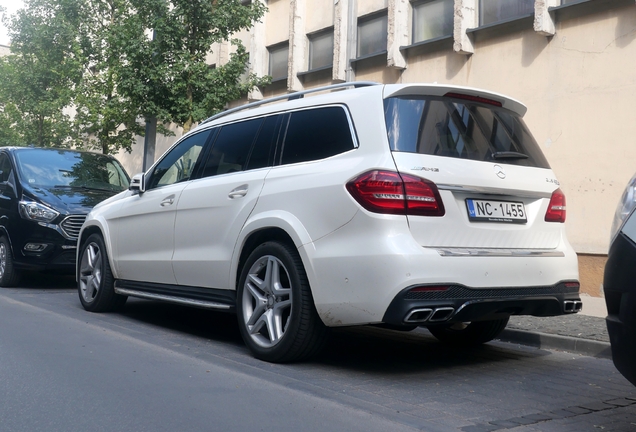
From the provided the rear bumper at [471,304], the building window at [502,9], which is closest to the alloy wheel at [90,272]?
the rear bumper at [471,304]

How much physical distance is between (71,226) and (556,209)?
274 inches

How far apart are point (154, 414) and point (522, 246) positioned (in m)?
2.66

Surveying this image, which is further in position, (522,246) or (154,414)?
(522,246)

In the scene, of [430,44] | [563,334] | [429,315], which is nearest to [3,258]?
[563,334]

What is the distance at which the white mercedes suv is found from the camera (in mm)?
4840

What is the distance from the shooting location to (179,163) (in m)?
7.21

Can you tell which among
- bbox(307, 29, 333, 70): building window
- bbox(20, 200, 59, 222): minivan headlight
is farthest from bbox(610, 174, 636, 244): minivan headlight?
bbox(307, 29, 333, 70): building window

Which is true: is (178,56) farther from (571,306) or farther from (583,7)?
(571,306)

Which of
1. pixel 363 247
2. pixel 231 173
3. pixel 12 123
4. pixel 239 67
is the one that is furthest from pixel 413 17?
pixel 12 123

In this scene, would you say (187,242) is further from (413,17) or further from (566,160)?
(413,17)

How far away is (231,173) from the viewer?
250 inches

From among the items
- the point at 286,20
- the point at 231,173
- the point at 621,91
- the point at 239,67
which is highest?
the point at 286,20

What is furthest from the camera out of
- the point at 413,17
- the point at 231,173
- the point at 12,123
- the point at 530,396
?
the point at 12,123

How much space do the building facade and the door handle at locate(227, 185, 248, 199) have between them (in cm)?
667
